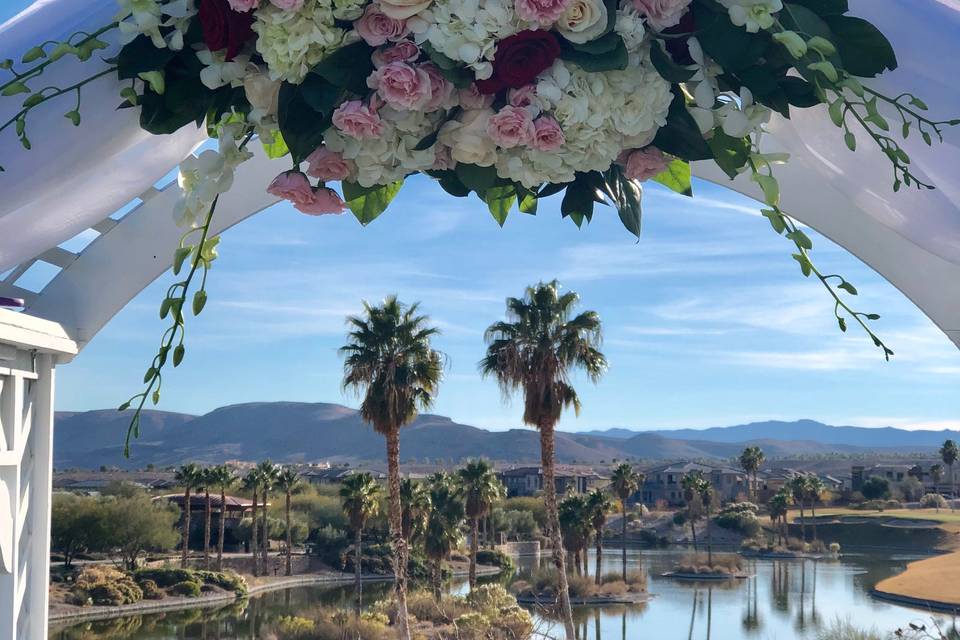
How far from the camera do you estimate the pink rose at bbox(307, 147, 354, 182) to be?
1.38 metres

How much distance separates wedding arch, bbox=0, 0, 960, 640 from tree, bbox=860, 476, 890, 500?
2615 inches

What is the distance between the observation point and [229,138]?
144 centimetres

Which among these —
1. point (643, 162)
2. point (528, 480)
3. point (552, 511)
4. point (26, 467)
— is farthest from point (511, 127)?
point (528, 480)

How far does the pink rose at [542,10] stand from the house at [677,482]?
69.6 metres

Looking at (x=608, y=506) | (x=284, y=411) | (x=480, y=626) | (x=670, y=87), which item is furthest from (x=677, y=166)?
(x=284, y=411)

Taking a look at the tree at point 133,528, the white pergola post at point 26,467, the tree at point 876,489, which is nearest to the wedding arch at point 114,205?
the white pergola post at point 26,467

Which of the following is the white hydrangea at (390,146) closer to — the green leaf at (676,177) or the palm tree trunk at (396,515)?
the green leaf at (676,177)

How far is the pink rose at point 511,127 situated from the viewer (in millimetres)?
1236

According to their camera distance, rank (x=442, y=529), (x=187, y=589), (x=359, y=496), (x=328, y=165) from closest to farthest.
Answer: (x=328, y=165)
(x=359, y=496)
(x=442, y=529)
(x=187, y=589)

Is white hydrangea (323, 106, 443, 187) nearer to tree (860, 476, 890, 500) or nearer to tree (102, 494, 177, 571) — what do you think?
tree (102, 494, 177, 571)

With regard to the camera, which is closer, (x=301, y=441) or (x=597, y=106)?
(x=597, y=106)

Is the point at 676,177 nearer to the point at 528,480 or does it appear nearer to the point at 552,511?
the point at 552,511

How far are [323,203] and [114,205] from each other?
1.64ft

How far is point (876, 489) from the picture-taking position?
63.6 metres
